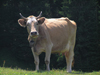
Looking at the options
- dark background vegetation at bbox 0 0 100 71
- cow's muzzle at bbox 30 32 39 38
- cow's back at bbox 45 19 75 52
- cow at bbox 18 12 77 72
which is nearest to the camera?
cow's muzzle at bbox 30 32 39 38

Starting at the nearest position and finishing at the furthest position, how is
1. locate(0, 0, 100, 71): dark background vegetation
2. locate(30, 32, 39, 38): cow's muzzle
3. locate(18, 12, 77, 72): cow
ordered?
locate(30, 32, 39, 38): cow's muzzle → locate(18, 12, 77, 72): cow → locate(0, 0, 100, 71): dark background vegetation

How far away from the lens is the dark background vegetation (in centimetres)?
2153

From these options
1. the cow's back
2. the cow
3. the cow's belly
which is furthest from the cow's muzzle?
the cow's belly

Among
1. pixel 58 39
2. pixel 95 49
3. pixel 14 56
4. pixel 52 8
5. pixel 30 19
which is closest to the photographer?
pixel 30 19

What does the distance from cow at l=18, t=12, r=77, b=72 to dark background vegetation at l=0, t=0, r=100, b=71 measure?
9330 millimetres

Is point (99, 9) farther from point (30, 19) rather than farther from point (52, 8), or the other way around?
point (30, 19)

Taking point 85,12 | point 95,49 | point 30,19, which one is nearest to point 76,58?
point 95,49

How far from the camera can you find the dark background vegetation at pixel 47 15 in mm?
21531

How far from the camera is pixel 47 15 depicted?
79.3 ft

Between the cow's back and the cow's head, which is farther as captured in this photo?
the cow's back

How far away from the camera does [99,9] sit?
76.9 feet

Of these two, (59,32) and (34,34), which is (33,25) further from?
(59,32)

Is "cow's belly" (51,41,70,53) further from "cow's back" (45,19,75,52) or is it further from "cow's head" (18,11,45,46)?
"cow's head" (18,11,45,46)

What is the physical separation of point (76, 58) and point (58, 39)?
11018 mm
